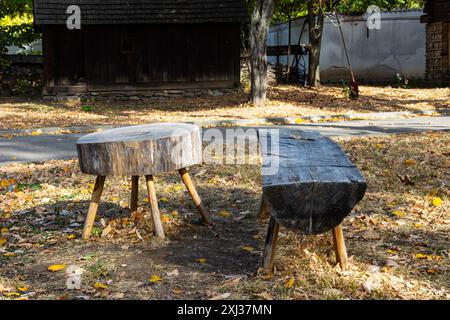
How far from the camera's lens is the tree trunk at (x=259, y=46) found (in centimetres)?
1764

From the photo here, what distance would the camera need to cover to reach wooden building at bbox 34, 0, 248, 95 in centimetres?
2184

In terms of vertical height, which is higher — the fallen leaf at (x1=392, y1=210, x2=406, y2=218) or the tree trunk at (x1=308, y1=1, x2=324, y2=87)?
the tree trunk at (x1=308, y1=1, x2=324, y2=87)

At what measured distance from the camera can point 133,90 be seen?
74.1 ft

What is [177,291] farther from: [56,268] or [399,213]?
[399,213]

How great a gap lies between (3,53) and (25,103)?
6261 millimetres

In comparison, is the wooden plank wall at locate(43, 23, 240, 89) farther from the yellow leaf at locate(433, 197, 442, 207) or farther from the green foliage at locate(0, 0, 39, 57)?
the yellow leaf at locate(433, 197, 442, 207)

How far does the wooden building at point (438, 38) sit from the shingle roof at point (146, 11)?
7259mm

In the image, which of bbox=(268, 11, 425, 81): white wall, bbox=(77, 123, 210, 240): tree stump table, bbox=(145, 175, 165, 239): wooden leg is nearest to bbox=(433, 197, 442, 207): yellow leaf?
bbox=(77, 123, 210, 240): tree stump table

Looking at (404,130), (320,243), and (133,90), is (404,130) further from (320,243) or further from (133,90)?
(133,90)

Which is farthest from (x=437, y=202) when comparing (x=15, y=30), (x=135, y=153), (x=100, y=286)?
(x=15, y=30)

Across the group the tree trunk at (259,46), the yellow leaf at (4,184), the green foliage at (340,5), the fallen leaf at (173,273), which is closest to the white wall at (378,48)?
the green foliage at (340,5)

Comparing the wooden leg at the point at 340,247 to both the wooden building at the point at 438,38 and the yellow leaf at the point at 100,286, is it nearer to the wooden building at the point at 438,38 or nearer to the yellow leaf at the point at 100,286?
the yellow leaf at the point at 100,286

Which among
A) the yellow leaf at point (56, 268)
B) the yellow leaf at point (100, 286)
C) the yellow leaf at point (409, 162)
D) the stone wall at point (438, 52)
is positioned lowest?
the yellow leaf at point (56, 268)

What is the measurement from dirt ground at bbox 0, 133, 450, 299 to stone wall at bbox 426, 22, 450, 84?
15.9m
